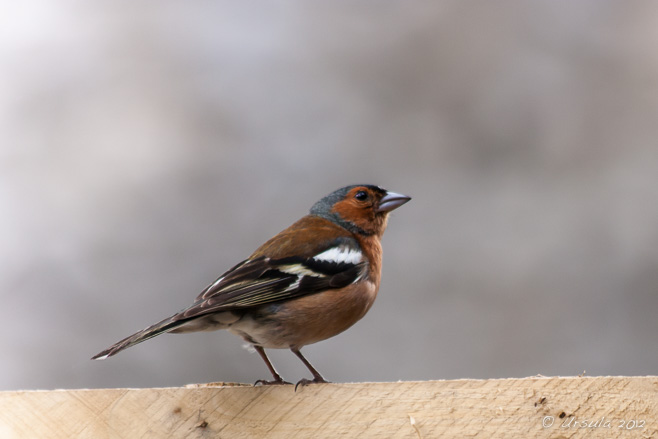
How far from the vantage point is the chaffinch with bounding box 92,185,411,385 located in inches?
116

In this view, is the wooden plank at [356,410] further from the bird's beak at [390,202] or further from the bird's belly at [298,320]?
the bird's beak at [390,202]

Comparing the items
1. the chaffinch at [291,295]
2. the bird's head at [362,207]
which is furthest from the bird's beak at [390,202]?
the chaffinch at [291,295]

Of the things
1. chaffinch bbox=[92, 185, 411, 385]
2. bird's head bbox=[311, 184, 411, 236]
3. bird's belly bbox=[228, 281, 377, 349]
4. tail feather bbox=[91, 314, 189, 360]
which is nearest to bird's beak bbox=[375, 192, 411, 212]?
bird's head bbox=[311, 184, 411, 236]

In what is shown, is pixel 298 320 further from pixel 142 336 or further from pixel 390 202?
pixel 390 202

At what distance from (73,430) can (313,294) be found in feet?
3.43

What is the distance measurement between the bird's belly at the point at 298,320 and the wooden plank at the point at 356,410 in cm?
42

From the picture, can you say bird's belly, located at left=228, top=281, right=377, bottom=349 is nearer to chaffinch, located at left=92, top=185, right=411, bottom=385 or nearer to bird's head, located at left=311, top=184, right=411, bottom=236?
chaffinch, located at left=92, top=185, right=411, bottom=385

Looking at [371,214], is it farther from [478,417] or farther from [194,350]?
[194,350]

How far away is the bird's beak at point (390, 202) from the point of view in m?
3.81

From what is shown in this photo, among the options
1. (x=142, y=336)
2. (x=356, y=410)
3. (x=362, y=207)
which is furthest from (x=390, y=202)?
(x=142, y=336)

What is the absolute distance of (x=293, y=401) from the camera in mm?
2586

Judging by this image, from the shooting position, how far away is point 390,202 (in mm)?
3836

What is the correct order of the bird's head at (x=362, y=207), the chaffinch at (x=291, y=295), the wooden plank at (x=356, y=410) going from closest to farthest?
the wooden plank at (x=356, y=410), the chaffinch at (x=291, y=295), the bird's head at (x=362, y=207)

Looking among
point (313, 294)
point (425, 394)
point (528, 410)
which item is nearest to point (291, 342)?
point (313, 294)
